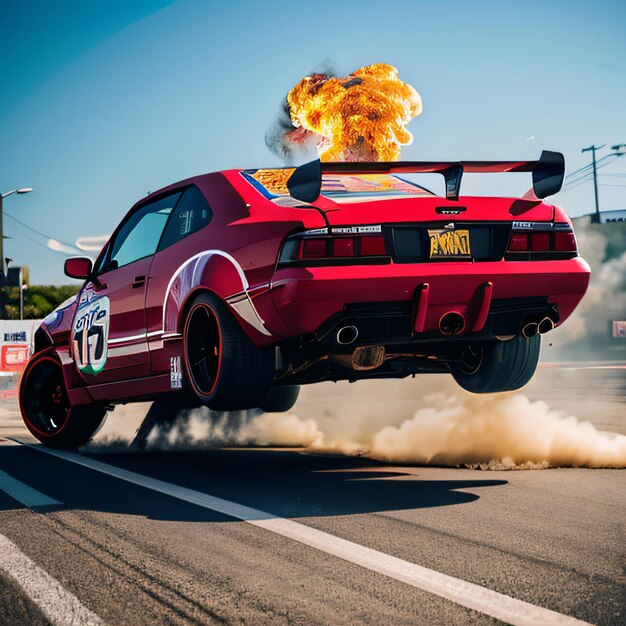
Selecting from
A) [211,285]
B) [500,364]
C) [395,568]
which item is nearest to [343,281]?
[211,285]

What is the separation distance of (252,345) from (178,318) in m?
0.68

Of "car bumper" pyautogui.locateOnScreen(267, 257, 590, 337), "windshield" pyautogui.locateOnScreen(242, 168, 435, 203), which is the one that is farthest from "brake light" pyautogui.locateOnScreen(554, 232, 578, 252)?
"windshield" pyautogui.locateOnScreen(242, 168, 435, 203)

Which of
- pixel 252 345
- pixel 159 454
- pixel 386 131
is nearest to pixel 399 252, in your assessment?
pixel 252 345

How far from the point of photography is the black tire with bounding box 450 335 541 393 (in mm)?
5812

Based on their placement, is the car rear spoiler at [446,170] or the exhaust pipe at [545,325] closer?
the car rear spoiler at [446,170]

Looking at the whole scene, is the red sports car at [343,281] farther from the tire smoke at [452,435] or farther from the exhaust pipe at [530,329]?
the tire smoke at [452,435]

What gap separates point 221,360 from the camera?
504 centimetres

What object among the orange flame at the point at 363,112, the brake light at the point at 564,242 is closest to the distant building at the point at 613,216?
the orange flame at the point at 363,112

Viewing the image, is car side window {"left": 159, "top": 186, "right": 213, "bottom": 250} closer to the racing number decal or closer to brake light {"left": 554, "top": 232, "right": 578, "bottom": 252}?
the racing number decal

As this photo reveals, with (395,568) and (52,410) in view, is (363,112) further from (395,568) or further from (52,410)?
(395,568)

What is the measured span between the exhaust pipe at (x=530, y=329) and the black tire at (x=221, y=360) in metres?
1.50

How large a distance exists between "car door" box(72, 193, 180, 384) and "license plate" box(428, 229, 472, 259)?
198cm

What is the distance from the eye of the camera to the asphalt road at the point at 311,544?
9.34ft

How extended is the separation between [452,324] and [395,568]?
6.50 ft
